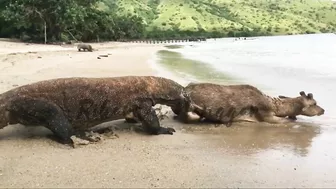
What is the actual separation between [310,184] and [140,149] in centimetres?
288

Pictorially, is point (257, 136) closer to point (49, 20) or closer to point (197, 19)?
point (49, 20)

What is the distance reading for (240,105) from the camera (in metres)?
10.3

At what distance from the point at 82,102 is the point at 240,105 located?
3.76m

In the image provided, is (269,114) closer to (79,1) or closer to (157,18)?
(79,1)

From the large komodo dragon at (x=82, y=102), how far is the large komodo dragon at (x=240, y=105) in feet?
2.12

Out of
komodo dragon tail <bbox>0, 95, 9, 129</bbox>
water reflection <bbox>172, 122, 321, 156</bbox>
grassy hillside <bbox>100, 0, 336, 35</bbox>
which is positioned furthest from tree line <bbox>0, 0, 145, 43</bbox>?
grassy hillside <bbox>100, 0, 336, 35</bbox>

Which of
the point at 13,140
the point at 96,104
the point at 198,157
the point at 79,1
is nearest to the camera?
the point at 198,157

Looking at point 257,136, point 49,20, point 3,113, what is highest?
point 3,113

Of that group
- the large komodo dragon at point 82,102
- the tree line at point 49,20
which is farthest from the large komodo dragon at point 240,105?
the tree line at point 49,20

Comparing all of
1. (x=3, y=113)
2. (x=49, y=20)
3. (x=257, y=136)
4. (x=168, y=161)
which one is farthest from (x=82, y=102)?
(x=49, y=20)

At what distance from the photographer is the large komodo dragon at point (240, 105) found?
10047 mm

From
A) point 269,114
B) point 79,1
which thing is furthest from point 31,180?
point 79,1

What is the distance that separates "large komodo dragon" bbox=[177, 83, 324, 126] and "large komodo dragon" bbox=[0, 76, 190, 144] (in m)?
0.65

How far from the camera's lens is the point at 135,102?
8852 millimetres
